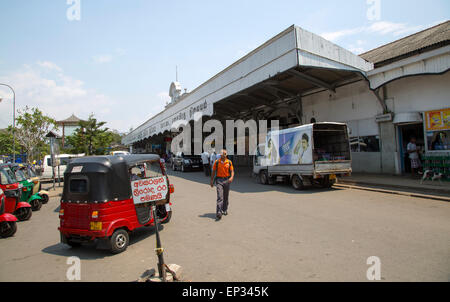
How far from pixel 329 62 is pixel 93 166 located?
11780mm

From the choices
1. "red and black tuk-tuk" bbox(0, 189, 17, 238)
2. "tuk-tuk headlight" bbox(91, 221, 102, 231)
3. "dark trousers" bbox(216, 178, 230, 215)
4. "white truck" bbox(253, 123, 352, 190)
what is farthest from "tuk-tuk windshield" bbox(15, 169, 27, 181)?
"white truck" bbox(253, 123, 352, 190)

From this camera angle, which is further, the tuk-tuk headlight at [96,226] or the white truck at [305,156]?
the white truck at [305,156]

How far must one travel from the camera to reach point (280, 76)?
54.8ft

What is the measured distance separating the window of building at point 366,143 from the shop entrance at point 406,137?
3.57 feet

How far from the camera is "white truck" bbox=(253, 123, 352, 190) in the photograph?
11.3 metres

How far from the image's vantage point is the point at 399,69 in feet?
41.0

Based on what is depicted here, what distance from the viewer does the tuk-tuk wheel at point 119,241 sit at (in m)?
5.03

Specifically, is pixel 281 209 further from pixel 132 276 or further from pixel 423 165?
pixel 423 165

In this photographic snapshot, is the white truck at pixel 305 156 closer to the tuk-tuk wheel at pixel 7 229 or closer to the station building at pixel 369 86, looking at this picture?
the station building at pixel 369 86

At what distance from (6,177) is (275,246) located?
7.78m

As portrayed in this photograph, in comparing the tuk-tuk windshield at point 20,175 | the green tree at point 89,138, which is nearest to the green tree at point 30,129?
the green tree at point 89,138

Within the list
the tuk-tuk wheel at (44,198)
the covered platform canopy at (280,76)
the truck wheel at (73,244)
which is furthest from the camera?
the covered platform canopy at (280,76)

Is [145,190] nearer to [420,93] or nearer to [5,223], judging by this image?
[5,223]
